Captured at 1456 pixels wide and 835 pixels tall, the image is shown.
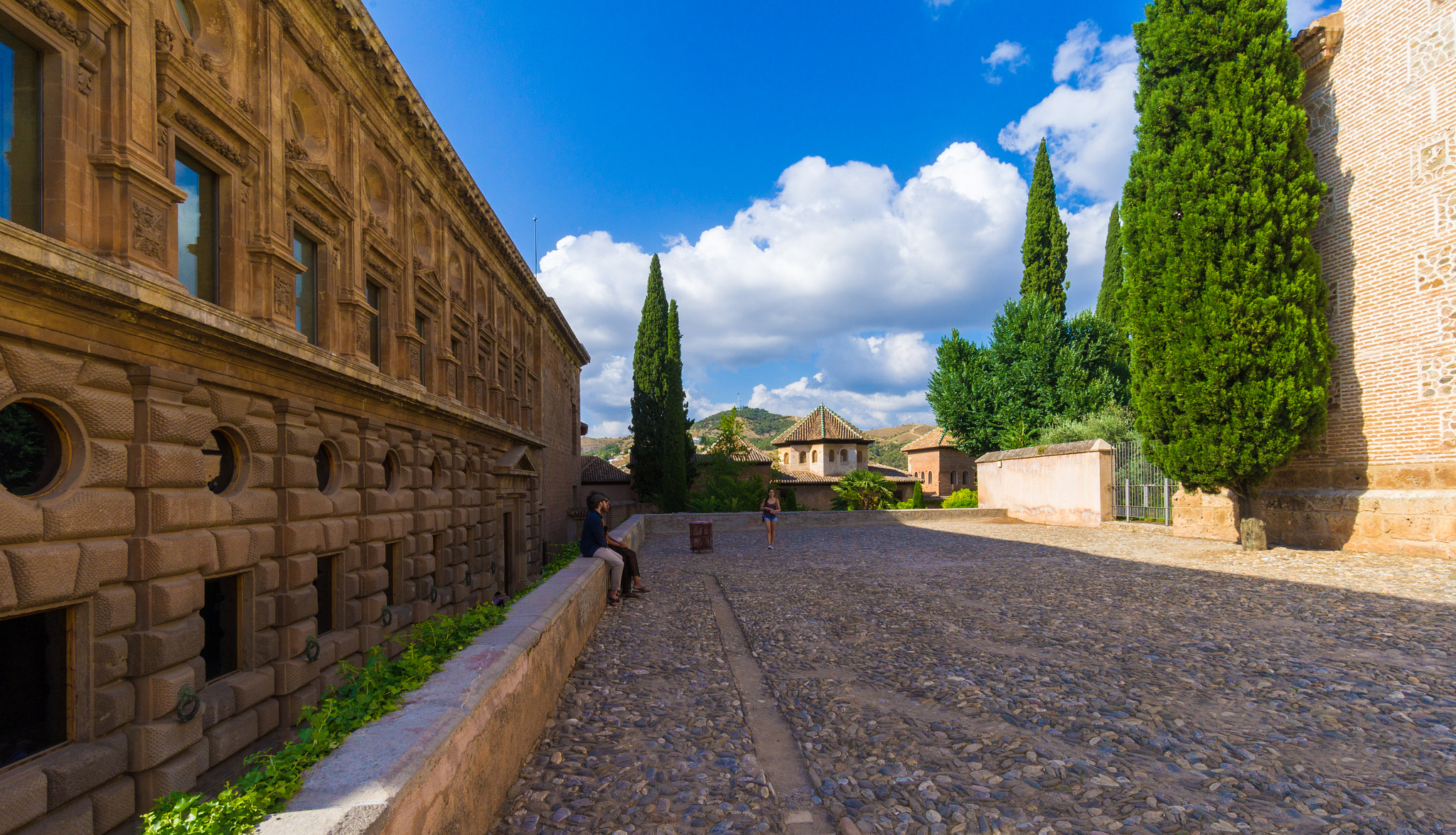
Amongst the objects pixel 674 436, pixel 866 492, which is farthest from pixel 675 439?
pixel 866 492

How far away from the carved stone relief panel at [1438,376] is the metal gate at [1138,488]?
19.3 feet

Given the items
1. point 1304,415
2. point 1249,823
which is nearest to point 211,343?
point 1249,823

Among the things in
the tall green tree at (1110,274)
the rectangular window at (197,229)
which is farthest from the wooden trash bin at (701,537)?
the tall green tree at (1110,274)

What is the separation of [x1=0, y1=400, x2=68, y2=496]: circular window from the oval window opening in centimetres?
388

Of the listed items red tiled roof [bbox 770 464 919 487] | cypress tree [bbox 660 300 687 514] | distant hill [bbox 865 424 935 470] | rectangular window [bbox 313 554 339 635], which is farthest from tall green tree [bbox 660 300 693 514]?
distant hill [bbox 865 424 935 470]

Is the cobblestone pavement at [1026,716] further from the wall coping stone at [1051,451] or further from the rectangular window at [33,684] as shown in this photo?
the wall coping stone at [1051,451]

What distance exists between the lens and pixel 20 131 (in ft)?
17.1

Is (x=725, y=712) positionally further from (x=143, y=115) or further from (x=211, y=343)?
(x=143, y=115)

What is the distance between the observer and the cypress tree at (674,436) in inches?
1272

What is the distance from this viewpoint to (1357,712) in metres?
4.78

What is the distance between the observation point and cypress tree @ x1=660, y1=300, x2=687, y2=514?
3231 cm

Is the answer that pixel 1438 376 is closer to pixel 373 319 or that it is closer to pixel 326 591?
pixel 326 591

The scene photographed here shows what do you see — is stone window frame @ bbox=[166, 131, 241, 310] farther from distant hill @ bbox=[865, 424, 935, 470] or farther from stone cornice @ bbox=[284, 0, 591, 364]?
distant hill @ bbox=[865, 424, 935, 470]

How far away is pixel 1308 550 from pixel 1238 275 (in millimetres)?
6215
